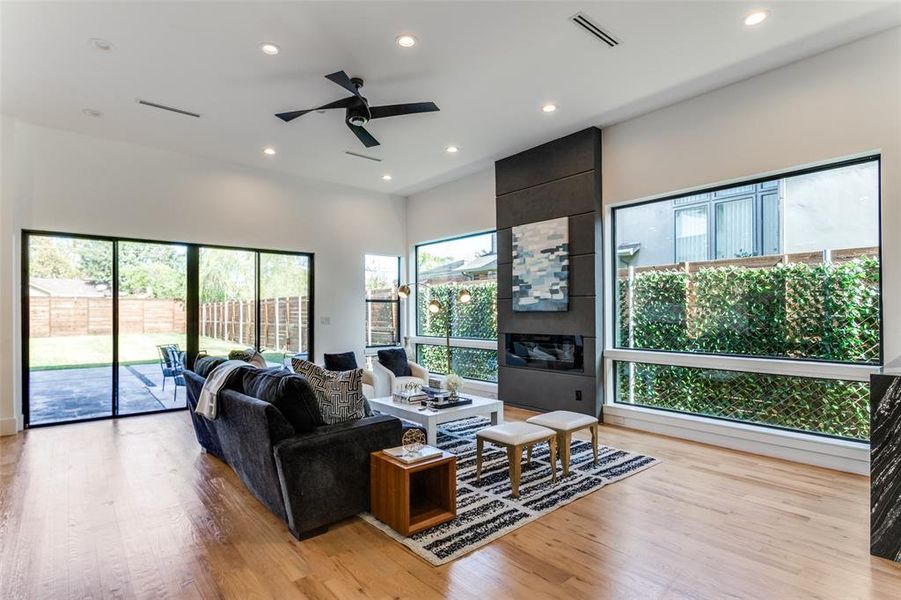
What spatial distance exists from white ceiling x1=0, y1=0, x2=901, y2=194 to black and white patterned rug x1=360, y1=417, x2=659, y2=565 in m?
3.50

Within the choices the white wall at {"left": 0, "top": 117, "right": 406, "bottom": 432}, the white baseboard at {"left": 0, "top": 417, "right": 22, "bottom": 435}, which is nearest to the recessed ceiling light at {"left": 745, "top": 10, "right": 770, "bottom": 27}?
the white wall at {"left": 0, "top": 117, "right": 406, "bottom": 432}

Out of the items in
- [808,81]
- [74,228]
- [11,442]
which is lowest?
[11,442]

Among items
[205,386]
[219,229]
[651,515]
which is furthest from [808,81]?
[219,229]

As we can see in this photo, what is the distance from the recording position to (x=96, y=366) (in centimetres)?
563

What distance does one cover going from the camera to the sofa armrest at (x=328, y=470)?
2.62 m

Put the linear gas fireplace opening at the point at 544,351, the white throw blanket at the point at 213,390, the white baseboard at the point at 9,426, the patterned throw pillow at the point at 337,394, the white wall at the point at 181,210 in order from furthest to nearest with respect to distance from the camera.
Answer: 1. the linear gas fireplace opening at the point at 544,351
2. the white wall at the point at 181,210
3. the white baseboard at the point at 9,426
4. the white throw blanket at the point at 213,390
5. the patterned throw pillow at the point at 337,394

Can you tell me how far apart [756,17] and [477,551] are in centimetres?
421

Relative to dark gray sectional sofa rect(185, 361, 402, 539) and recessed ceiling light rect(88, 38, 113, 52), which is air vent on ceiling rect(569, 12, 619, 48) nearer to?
dark gray sectional sofa rect(185, 361, 402, 539)

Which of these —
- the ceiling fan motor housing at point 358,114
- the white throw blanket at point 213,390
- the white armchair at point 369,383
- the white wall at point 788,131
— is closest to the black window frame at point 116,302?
the white armchair at point 369,383

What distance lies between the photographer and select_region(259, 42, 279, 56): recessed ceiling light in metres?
3.53

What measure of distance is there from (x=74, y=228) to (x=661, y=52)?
6695 millimetres

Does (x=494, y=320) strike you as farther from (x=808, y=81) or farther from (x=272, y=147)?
(x=808, y=81)

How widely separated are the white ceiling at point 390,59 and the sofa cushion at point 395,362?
Answer: 2783 millimetres

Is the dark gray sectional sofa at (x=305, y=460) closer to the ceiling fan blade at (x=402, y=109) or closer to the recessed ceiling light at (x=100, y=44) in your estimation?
the ceiling fan blade at (x=402, y=109)
